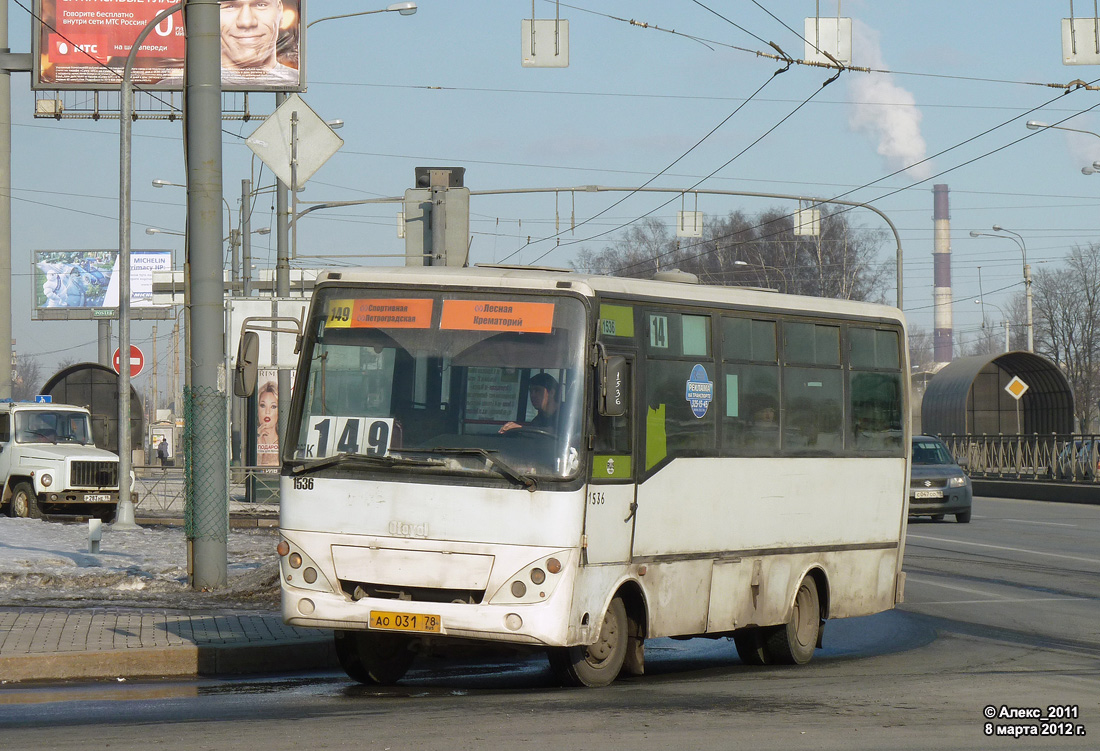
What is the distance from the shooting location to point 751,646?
11180 mm

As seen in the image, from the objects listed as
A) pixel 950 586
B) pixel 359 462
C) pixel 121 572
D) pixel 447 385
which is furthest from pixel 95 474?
pixel 447 385

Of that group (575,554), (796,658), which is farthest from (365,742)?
(796,658)

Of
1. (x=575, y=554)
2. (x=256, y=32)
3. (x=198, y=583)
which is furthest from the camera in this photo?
(x=256, y=32)

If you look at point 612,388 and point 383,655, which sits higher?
point 612,388

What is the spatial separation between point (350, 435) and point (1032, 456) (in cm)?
3452

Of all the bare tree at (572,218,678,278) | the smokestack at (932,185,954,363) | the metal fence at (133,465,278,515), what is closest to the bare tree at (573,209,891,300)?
the bare tree at (572,218,678,278)

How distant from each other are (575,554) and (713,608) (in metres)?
1.82

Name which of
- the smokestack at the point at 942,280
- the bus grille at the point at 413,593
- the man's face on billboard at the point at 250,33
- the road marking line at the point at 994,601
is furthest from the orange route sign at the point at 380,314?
the smokestack at the point at 942,280

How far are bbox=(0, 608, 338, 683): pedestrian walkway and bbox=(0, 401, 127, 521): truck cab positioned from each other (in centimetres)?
1571

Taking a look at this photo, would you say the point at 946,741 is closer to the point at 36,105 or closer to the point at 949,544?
the point at 949,544

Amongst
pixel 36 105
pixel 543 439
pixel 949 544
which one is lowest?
pixel 949 544

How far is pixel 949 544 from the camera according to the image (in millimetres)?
22703

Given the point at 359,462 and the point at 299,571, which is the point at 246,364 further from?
the point at 299,571

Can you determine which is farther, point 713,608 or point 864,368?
point 864,368
